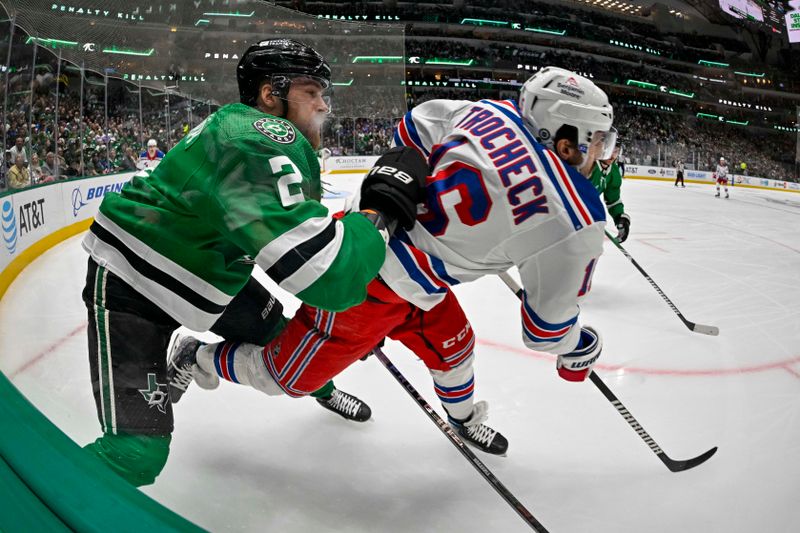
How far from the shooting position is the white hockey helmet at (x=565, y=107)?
1.55m

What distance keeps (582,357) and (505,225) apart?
0.60 metres

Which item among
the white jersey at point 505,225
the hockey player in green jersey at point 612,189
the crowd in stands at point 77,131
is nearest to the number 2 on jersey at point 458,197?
the white jersey at point 505,225

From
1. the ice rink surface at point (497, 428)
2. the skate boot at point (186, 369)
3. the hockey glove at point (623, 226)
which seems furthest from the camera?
the hockey glove at point (623, 226)

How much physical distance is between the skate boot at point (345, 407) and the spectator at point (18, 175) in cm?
155

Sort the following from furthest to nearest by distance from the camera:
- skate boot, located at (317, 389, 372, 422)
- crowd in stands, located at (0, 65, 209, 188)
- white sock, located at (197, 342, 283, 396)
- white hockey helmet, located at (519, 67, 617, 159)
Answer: crowd in stands, located at (0, 65, 209, 188), skate boot, located at (317, 389, 372, 422), white sock, located at (197, 342, 283, 396), white hockey helmet, located at (519, 67, 617, 159)

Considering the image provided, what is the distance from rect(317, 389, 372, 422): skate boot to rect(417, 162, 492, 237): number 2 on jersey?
88 cm

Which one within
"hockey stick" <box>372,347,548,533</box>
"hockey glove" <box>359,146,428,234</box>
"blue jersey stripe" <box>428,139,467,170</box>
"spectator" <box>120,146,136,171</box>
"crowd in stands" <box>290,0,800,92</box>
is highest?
"crowd in stands" <box>290,0,800,92</box>

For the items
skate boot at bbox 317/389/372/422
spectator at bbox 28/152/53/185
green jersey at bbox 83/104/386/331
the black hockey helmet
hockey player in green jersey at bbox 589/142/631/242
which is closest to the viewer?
green jersey at bbox 83/104/386/331

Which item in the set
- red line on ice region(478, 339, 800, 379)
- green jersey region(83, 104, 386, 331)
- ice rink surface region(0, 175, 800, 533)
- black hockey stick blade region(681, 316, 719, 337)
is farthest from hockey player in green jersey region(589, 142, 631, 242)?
green jersey region(83, 104, 386, 331)

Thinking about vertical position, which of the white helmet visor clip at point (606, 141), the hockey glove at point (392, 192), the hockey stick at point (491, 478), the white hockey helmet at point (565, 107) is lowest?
the hockey stick at point (491, 478)

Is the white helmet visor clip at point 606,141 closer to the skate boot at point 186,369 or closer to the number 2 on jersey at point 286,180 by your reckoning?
the number 2 on jersey at point 286,180

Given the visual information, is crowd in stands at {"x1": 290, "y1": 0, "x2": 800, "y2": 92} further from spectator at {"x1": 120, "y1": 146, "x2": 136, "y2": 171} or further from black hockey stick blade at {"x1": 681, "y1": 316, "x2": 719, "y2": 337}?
black hockey stick blade at {"x1": 681, "y1": 316, "x2": 719, "y2": 337}

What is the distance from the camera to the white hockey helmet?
155 centimetres

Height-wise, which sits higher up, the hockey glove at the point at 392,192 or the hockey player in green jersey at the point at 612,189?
the hockey glove at the point at 392,192
